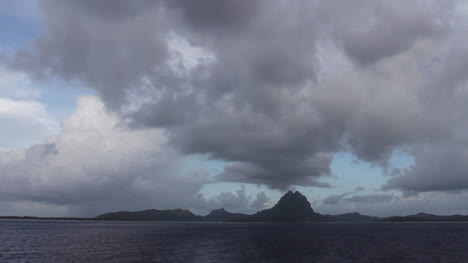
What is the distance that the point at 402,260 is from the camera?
83.7 meters

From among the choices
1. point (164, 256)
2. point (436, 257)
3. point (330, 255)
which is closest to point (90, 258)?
point (164, 256)

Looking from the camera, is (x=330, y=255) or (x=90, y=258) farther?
(x=330, y=255)

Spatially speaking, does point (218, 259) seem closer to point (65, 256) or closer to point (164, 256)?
point (164, 256)

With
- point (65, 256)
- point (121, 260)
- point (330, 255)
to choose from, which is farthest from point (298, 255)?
point (65, 256)

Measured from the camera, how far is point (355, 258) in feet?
279

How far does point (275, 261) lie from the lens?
79.9 meters

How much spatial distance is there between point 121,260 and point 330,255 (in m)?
52.7

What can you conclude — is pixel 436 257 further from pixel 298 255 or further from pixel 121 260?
pixel 121 260

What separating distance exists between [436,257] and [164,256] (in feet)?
230

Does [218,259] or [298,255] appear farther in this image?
[298,255]

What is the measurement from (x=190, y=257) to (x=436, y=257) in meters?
63.7

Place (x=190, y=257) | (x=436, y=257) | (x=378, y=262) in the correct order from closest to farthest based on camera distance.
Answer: (x=378, y=262) → (x=190, y=257) → (x=436, y=257)

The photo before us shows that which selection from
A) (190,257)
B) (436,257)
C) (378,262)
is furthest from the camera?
(436,257)

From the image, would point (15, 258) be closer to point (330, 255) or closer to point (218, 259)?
point (218, 259)
